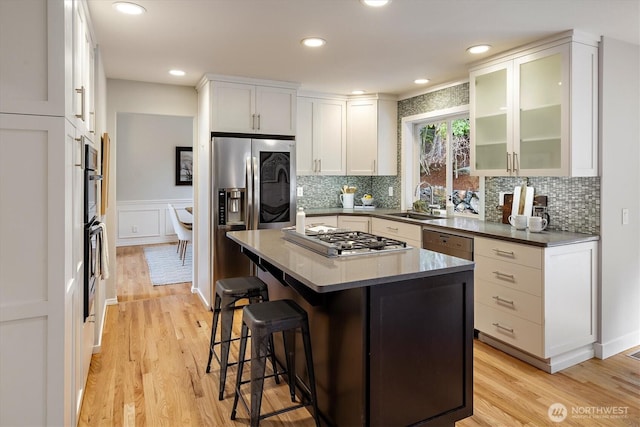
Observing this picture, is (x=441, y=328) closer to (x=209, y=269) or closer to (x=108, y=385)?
(x=108, y=385)

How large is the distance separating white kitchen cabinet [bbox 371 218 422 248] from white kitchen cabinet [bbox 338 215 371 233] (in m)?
0.07

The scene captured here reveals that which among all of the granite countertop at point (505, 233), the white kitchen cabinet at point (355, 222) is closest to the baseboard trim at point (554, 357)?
the granite countertop at point (505, 233)

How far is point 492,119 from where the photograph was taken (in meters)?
3.48

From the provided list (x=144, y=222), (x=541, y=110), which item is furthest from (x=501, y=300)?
(x=144, y=222)

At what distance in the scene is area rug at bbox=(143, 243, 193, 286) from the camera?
547 cm

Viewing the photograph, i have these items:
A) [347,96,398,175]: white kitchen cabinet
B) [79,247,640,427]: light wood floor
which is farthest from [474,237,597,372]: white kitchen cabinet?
[347,96,398,175]: white kitchen cabinet

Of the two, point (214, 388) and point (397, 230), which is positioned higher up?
point (397, 230)

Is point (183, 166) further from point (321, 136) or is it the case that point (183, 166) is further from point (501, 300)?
point (501, 300)

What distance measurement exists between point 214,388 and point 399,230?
232 cm

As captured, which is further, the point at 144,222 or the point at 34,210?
the point at 144,222

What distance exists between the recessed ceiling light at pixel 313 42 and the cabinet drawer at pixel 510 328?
2349mm

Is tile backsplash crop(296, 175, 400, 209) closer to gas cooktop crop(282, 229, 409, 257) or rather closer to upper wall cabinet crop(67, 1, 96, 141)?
gas cooktop crop(282, 229, 409, 257)

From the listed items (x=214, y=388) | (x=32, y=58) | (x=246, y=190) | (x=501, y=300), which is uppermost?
(x=32, y=58)

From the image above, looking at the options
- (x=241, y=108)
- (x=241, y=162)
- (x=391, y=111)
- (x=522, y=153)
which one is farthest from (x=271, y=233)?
(x=391, y=111)
